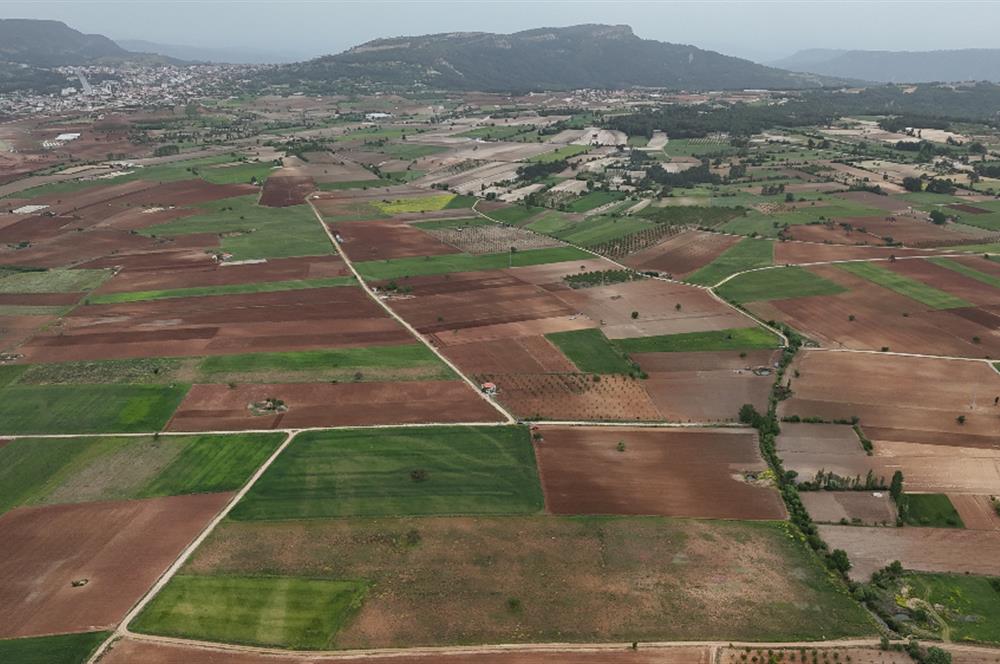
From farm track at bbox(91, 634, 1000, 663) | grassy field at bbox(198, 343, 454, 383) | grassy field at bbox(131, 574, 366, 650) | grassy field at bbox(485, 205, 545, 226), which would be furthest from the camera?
grassy field at bbox(485, 205, 545, 226)

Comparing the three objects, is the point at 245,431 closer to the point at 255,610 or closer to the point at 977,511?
the point at 255,610

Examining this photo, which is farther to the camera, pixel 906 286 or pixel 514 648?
pixel 906 286

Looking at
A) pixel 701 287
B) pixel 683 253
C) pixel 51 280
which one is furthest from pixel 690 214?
pixel 51 280

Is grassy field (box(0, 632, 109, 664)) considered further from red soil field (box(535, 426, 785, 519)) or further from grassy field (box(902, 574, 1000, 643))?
grassy field (box(902, 574, 1000, 643))

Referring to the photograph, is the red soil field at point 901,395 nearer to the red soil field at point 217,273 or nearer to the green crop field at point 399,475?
the green crop field at point 399,475

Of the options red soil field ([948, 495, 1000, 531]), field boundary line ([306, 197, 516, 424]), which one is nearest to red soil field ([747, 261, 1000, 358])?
red soil field ([948, 495, 1000, 531])

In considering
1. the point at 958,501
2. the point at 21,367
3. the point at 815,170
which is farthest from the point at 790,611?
the point at 815,170
